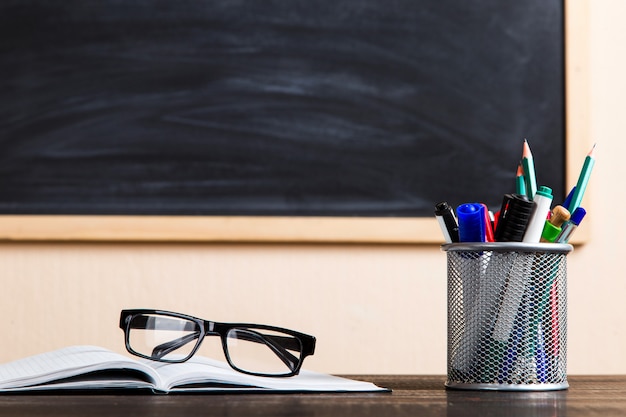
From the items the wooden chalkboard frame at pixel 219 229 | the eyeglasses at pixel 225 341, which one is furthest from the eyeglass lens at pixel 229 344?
the wooden chalkboard frame at pixel 219 229

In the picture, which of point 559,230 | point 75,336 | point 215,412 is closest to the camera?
point 215,412

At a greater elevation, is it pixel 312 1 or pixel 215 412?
pixel 312 1

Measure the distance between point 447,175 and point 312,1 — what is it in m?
0.37

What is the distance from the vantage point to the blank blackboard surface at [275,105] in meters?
1.30

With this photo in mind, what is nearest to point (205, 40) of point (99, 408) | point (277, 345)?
point (277, 345)

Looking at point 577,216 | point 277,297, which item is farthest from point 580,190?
point 277,297

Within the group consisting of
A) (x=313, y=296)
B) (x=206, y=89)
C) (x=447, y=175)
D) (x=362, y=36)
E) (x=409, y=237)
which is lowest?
(x=313, y=296)

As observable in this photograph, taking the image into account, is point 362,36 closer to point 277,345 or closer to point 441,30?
point 441,30

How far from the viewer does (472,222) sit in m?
0.70

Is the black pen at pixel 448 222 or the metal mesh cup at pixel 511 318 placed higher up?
the black pen at pixel 448 222

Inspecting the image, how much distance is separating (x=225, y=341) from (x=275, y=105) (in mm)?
664

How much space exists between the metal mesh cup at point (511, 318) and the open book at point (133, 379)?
0.09 meters

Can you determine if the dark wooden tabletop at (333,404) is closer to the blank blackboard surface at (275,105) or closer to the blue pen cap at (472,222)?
the blue pen cap at (472,222)

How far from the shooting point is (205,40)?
1327 mm
